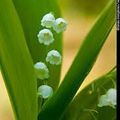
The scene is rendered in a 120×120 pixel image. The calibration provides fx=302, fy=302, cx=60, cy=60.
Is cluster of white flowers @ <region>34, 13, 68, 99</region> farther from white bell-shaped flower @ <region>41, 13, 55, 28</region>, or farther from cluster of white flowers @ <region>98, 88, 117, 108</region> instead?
cluster of white flowers @ <region>98, 88, 117, 108</region>

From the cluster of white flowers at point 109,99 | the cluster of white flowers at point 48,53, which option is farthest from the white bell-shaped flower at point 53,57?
the cluster of white flowers at point 109,99

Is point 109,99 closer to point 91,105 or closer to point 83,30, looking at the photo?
point 91,105

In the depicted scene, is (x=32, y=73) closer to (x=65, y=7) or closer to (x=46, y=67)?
(x=46, y=67)

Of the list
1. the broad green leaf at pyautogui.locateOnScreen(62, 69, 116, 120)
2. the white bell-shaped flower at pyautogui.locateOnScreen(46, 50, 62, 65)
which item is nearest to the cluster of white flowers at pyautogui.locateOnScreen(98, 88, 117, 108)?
the broad green leaf at pyautogui.locateOnScreen(62, 69, 116, 120)

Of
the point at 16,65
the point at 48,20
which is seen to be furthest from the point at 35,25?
the point at 16,65

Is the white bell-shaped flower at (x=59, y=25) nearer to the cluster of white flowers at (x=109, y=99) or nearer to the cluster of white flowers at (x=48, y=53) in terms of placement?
the cluster of white flowers at (x=48, y=53)

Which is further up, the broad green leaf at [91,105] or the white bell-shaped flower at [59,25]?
the white bell-shaped flower at [59,25]
